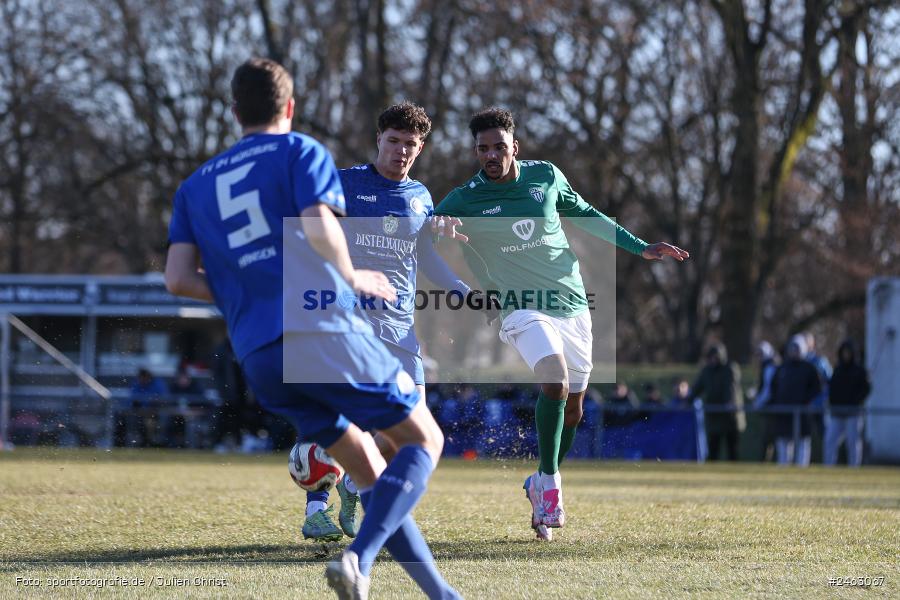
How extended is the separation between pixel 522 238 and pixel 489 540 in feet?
5.74

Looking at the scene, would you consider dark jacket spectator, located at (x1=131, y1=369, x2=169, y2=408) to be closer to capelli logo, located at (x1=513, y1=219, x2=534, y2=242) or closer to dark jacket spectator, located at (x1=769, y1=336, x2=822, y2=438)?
dark jacket spectator, located at (x1=769, y1=336, x2=822, y2=438)

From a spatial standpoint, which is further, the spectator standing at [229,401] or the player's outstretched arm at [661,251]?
the spectator standing at [229,401]

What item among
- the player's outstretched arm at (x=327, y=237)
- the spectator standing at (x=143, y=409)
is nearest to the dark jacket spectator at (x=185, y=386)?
the spectator standing at (x=143, y=409)

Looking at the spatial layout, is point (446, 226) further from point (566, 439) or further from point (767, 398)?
point (767, 398)

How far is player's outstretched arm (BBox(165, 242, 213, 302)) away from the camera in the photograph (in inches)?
188

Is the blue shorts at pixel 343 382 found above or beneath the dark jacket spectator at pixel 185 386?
above

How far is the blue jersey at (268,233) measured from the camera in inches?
178

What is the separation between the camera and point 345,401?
4.56m

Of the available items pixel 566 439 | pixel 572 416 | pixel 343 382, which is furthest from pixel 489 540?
pixel 343 382

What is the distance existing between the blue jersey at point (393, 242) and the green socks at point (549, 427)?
39.9 inches

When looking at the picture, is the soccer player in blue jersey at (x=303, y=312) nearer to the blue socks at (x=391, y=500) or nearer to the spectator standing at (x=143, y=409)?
the blue socks at (x=391, y=500)

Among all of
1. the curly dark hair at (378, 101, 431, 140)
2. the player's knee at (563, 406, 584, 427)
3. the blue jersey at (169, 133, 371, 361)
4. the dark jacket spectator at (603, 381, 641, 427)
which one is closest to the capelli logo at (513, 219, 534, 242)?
the curly dark hair at (378, 101, 431, 140)

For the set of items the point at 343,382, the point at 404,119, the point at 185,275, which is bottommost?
the point at 343,382

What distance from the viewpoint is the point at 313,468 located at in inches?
265
